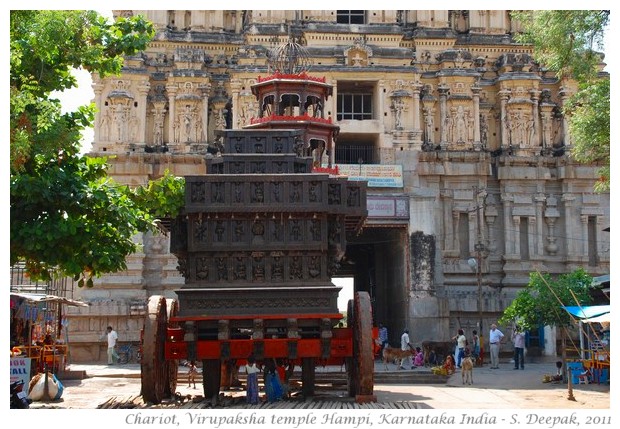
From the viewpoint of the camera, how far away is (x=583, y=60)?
20422 mm

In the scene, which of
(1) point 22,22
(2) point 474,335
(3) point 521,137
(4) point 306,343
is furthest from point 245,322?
(3) point 521,137

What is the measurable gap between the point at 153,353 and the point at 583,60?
42.4ft

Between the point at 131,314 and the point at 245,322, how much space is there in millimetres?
17165

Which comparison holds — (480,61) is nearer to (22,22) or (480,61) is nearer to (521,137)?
(521,137)

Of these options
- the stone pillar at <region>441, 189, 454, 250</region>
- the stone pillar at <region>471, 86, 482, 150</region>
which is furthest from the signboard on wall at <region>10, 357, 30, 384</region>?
the stone pillar at <region>471, 86, 482, 150</region>

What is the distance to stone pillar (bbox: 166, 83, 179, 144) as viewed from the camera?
35469 mm

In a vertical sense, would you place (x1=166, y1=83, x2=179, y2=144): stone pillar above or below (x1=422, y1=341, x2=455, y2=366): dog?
above

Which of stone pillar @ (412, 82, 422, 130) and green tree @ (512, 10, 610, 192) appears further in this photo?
stone pillar @ (412, 82, 422, 130)

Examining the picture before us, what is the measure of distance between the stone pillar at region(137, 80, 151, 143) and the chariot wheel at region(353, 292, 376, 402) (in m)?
20.7

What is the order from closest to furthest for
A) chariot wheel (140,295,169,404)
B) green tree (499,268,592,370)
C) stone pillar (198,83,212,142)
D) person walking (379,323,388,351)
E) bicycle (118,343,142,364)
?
1. chariot wheel (140,295,169,404)
2. green tree (499,268,592,370)
3. bicycle (118,343,142,364)
4. person walking (379,323,388,351)
5. stone pillar (198,83,212,142)

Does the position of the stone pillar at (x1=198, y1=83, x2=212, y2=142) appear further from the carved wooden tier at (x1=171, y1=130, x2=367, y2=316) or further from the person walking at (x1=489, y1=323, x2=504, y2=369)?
the carved wooden tier at (x1=171, y1=130, x2=367, y2=316)

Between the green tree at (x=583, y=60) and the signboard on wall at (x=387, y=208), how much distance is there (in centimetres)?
1205

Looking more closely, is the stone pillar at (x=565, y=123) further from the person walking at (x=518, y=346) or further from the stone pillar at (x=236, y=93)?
the stone pillar at (x=236, y=93)

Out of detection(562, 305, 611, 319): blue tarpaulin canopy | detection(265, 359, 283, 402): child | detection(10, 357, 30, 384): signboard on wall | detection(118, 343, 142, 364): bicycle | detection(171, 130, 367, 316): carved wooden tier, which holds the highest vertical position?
detection(171, 130, 367, 316): carved wooden tier
